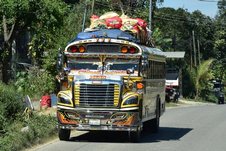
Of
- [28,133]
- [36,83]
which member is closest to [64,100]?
[28,133]

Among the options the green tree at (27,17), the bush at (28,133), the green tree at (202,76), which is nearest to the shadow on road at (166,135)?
the bush at (28,133)

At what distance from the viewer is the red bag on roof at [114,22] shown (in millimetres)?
17125

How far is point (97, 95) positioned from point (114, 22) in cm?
295

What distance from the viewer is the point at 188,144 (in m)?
15.6

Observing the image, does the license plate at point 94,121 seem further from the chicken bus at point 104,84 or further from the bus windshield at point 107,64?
the bus windshield at point 107,64

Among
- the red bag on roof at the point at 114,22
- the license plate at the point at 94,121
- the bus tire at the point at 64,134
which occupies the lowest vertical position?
the bus tire at the point at 64,134

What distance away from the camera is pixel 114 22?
1719cm

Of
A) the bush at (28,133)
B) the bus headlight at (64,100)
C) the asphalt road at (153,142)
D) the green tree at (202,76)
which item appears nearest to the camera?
the bush at (28,133)

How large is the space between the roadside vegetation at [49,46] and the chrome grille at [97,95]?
1461mm

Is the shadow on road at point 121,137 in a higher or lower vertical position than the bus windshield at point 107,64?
lower

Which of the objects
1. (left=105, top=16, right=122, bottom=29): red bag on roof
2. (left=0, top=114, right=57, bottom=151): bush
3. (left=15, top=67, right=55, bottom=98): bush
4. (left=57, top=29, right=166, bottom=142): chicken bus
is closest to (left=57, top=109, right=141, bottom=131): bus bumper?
(left=57, top=29, right=166, bottom=142): chicken bus

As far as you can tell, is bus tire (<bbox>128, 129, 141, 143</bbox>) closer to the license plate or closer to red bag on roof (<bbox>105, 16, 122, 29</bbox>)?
the license plate

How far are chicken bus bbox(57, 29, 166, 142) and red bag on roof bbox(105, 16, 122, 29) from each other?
69 centimetres

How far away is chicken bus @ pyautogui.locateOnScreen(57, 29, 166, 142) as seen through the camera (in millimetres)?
15086
